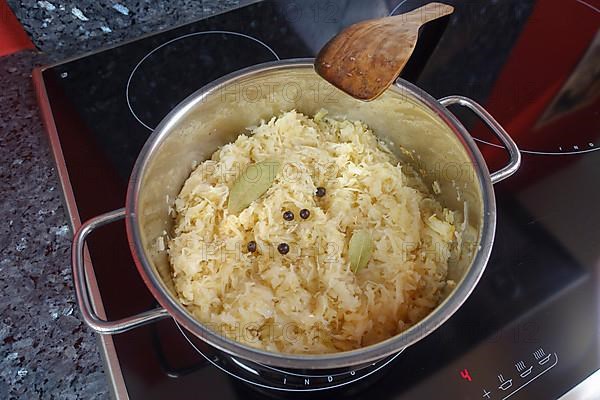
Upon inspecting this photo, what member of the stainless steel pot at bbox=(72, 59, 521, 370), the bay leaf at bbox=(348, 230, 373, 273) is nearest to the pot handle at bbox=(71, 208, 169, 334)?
the stainless steel pot at bbox=(72, 59, 521, 370)

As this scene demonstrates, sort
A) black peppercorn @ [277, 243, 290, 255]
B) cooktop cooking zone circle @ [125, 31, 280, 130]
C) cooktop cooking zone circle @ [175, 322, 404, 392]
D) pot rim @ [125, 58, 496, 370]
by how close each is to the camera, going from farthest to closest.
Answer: cooktop cooking zone circle @ [125, 31, 280, 130], black peppercorn @ [277, 243, 290, 255], cooktop cooking zone circle @ [175, 322, 404, 392], pot rim @ [125, 58, 496, 370]

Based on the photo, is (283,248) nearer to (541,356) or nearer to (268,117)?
(268,117)

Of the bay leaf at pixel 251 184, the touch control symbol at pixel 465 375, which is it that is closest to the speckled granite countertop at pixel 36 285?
the bay leaf at pixel 251 184

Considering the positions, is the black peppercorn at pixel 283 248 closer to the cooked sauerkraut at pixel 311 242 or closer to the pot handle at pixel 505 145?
the cooked sauerkraut at pixel 311 242

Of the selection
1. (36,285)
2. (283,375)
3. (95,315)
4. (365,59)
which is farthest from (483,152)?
(36,285)

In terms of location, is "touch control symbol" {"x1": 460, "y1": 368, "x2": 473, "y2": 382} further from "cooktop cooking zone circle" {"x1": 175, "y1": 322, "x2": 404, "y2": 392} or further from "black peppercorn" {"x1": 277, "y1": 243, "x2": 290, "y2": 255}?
"black peppercorn" {"x1": 277, "y1": 243, "x2": 290, "y2": 255}

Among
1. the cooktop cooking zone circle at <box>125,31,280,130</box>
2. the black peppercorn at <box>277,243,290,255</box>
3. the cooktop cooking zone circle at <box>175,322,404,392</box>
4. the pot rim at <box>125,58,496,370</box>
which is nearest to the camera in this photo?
the pot rim at <box>125,58,496,370</box>
